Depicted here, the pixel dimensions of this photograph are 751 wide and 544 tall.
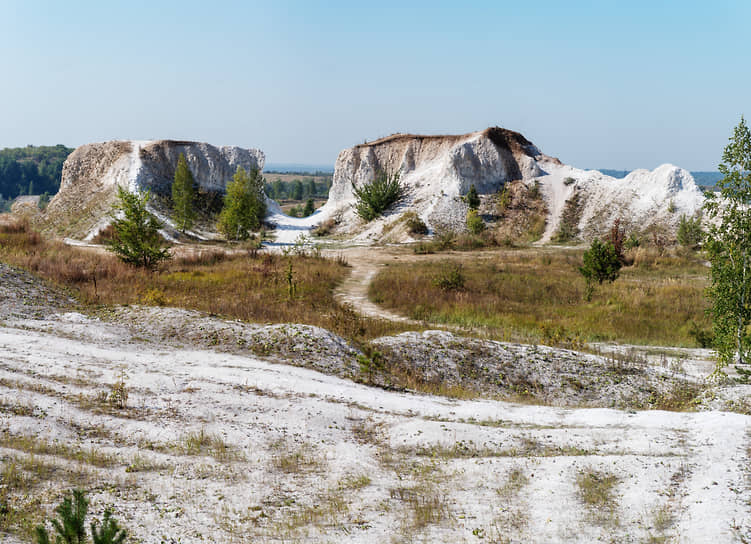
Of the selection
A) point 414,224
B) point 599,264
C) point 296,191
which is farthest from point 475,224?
point 296,191

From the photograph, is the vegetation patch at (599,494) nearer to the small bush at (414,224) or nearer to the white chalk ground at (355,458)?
the white chalk ground at (355,458)

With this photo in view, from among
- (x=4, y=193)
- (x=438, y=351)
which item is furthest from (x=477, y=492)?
(x=4, y=193)

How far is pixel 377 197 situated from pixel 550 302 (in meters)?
35.3

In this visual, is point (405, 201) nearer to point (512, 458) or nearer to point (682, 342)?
point (682, 342)

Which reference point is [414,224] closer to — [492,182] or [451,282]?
[492,182]

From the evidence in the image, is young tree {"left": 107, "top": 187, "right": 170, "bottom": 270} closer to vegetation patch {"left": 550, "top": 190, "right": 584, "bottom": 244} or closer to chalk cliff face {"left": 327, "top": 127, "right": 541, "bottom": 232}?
chalk cliff face {"left": 327, "top": 127, "right": 541, "bottom": 232}

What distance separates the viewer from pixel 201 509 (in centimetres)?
531

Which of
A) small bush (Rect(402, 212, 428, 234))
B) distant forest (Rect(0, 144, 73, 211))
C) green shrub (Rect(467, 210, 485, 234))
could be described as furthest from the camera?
distant forest (Rect(0, 144, 73, 211))

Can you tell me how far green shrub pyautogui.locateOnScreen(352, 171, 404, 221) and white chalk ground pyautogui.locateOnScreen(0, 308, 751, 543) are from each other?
44301 millimetres

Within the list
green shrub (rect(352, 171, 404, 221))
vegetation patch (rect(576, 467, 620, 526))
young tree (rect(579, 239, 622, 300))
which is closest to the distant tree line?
green shrub (rect(352, 171, 404, 221))

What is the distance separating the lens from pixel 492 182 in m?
55.5

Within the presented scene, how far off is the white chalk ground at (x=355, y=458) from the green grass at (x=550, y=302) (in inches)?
278

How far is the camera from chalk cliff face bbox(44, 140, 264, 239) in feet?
163

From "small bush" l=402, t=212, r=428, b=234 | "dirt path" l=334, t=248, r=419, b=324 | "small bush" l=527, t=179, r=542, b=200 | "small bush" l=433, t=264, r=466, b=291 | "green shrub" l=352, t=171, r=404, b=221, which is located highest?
"small bush" l=527, t=179, r=542, b=200
